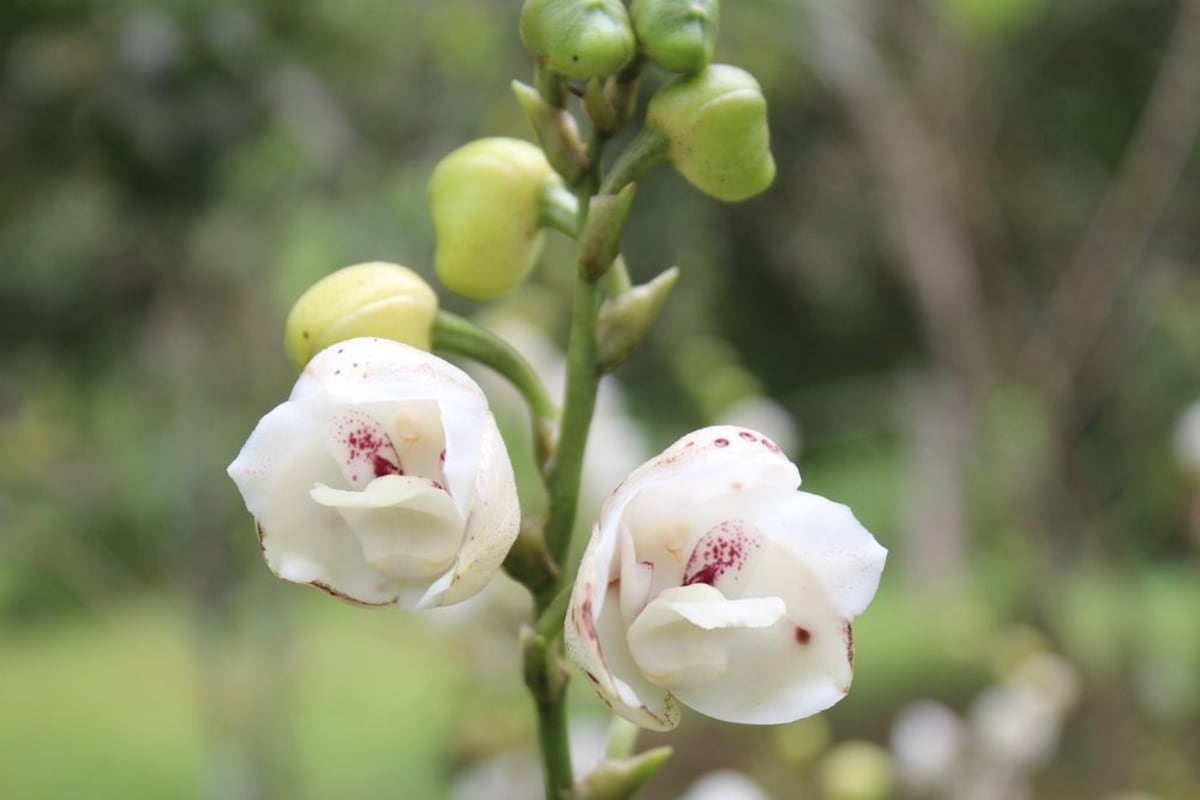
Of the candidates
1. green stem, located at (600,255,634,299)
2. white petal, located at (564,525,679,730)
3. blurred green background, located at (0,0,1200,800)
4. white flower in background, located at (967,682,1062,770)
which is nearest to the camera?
white petal, located at (564,525,679,730)

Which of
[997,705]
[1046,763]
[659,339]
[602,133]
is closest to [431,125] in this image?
[997,705]

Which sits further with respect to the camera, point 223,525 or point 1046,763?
point 1046,763

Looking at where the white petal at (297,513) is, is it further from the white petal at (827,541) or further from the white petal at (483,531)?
the white petal at (827,541)

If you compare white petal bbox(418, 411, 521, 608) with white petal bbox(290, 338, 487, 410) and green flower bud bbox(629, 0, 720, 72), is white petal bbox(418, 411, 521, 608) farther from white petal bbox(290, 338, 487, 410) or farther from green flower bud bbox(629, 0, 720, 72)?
green flower bud bbox(629, 0, 720, 72)

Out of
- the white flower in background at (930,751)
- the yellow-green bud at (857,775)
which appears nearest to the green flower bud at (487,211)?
the yellow-green bud at (857,775)

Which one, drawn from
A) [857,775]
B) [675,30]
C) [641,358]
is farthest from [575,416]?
[641,358]

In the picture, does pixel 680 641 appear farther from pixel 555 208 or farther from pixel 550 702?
pixel 555 208

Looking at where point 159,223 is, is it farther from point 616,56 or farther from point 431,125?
point 616,56

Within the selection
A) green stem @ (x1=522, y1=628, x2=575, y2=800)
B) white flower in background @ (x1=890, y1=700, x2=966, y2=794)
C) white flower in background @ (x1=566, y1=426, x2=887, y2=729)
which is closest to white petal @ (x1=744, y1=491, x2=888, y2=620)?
white flower in background @ (x1=566, y1=426, x2=887, y2=729)
